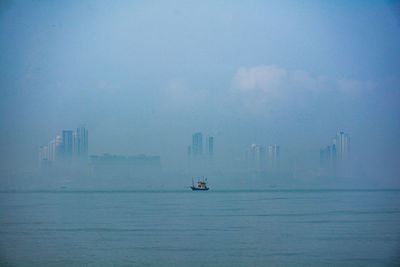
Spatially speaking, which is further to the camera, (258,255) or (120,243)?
(120,243)

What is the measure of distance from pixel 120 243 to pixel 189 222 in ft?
47.4

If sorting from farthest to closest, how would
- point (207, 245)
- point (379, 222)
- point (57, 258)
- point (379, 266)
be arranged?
point (379, 222) → point (207, 245) → point (57, 258) → point (379, 266)

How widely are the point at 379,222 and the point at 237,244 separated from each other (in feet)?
64.6

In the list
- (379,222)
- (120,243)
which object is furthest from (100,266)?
(379,222)

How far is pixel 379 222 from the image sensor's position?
46.8 metres

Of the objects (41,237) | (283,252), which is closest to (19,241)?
(41,237)

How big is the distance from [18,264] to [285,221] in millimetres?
28107

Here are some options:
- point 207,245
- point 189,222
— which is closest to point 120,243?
point 207,245

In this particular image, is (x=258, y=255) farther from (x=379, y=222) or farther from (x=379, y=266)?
(x=379, y=222)

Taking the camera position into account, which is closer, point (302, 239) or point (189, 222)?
point (302, 239)

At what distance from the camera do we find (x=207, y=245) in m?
32.3

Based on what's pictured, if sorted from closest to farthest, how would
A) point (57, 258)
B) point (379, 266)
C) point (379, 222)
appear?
point (379, 266) → point (57, 258) → point (379, 222)

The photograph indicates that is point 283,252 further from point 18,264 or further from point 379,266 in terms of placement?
point 18,264

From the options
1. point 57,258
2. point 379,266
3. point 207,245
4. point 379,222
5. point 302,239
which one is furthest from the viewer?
point 379,222
